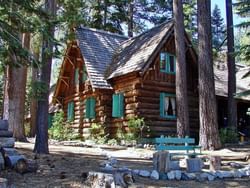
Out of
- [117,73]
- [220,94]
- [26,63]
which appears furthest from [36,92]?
[220,94]

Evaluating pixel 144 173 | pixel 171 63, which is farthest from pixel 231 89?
pixel 144 173

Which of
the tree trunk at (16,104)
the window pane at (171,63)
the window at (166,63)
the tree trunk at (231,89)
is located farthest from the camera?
the window pane at (171,63)

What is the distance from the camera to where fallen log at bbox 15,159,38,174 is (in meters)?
8.04

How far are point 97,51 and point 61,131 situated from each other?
212 inches

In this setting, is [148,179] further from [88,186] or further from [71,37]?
[71,37]

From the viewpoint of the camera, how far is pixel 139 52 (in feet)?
65.5

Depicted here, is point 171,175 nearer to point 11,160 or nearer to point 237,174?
point 237,174

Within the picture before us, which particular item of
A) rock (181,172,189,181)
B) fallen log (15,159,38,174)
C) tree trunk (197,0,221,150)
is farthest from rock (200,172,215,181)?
tree trunk (197,0,221,150)

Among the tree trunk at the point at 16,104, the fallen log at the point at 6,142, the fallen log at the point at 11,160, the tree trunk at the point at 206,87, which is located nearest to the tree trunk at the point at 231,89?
the tree trunk at the point at 206,87

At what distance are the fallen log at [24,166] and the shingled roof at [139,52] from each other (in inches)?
417

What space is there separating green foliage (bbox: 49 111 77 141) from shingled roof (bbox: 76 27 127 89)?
168 inches

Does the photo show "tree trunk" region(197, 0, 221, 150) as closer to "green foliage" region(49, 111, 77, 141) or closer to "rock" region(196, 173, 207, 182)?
"rock" region(196, 173, 207, 182)

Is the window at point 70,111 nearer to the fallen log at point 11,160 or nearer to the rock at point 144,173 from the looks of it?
the fallen log at point 11,160

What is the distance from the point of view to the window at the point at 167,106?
758 inches
